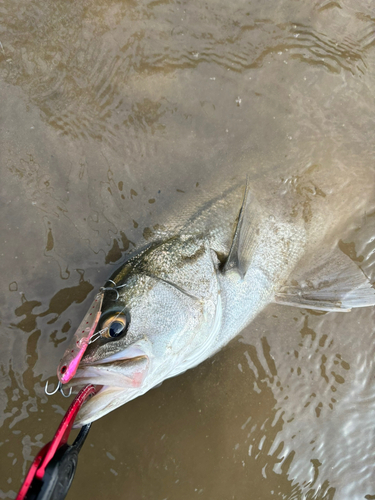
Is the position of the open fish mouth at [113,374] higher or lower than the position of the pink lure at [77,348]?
lower

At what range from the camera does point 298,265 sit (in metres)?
3.60

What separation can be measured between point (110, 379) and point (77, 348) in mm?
308

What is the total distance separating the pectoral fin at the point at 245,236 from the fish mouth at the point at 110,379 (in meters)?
1.12

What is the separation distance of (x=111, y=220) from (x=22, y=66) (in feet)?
5.46

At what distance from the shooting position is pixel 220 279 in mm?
3111

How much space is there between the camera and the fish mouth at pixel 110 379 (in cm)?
245

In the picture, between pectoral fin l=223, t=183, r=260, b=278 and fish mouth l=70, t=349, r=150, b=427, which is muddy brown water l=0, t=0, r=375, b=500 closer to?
pectoral fin l=223, t=183, r=260, b=278

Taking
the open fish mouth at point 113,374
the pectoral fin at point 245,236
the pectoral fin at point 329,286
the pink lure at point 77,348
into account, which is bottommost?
the pectoral fin at point 329,286

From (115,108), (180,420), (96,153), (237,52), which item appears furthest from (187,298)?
(237,52)

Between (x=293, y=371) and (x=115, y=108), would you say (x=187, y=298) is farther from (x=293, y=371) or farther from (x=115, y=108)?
(x=115, y=108)

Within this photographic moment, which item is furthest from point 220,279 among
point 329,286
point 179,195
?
point 329,286

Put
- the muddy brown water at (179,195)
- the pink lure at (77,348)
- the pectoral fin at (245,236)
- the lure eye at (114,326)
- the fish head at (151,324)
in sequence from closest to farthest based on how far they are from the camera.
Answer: the pink lure at (77,348) → the fish head at (151,324) → the lure eye at (114,326) → the pectoral fin at (245,236) → the muddy brown water at (179,195)

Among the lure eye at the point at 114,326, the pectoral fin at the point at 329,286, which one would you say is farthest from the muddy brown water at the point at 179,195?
the lure eye at the point at 114,326

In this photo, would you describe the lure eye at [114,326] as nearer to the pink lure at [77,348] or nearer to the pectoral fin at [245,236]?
the pink lure at [77,348]
